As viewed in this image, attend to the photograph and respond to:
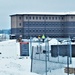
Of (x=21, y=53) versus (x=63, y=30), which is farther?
(x=63, y=30)

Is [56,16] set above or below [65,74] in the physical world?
above

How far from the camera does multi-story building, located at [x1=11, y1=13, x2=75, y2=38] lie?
5781 cm

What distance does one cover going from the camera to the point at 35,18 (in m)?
59.7

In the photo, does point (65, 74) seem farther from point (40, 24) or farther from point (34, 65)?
point (40, 24)

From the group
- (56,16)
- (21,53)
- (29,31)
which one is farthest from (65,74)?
(56,16)

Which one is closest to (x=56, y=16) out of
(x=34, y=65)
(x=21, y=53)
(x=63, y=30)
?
(x=63, y=30)

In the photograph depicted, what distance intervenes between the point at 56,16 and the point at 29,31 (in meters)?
7.40

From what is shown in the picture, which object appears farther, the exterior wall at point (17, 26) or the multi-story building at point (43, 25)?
the exterior wall at point (17, 26)

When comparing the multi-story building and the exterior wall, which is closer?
the multi-story building

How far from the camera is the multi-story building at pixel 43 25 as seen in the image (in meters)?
57.8

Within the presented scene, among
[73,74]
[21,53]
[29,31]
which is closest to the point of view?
[73,74]

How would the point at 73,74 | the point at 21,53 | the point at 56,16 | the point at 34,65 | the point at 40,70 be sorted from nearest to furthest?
the point at 73,74
the point at 40,70
the point at 34,65
the point at 21,53
the point at 56,16

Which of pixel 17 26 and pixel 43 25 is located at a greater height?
pixel 43 25

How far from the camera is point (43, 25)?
59.1m
